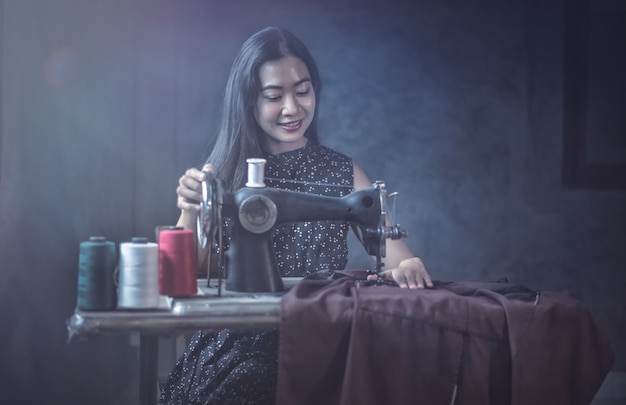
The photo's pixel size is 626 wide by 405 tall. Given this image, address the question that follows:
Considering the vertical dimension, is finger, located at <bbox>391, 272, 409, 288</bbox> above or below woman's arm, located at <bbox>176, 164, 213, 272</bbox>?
below

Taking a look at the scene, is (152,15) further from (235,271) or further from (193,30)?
(235,271)

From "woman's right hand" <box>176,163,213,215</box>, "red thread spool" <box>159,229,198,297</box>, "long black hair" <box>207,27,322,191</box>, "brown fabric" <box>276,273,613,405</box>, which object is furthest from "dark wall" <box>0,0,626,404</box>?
"brown fabric" <box>276,273,613,405</box>

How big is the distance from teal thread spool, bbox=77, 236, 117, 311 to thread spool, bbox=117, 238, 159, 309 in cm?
3

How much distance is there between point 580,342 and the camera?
175 cm

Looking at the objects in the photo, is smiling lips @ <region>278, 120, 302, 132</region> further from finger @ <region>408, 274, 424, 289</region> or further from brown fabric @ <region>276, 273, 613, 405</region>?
brown fabric @ <region>276, 273, 613, 405</region>

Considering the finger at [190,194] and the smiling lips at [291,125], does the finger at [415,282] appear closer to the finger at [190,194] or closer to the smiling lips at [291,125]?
the finger at [190,194]

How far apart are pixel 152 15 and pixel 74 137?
0.75 metres

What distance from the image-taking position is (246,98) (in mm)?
2500

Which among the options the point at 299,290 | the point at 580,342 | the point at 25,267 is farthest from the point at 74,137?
the point at 580,342

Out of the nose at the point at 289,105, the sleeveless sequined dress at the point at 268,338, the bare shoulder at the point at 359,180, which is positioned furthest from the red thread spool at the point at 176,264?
the bare shoulder at the point at 359,180

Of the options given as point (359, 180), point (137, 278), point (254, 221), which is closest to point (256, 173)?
point (254, 221)

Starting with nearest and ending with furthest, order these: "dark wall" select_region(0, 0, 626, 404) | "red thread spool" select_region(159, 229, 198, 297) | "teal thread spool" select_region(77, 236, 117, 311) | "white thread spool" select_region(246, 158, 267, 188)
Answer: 1. "teal thread spool" select_region(77, 236, 117, 311)
2. "red thread spool" select_region(159, 229, 198, 297)
3. "white thread spool" select_region(246, 158, 267, 188)
4. "dark wall" select_region(0, 0, 626, 404)

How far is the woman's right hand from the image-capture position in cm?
195

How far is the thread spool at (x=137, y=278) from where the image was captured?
168cm
